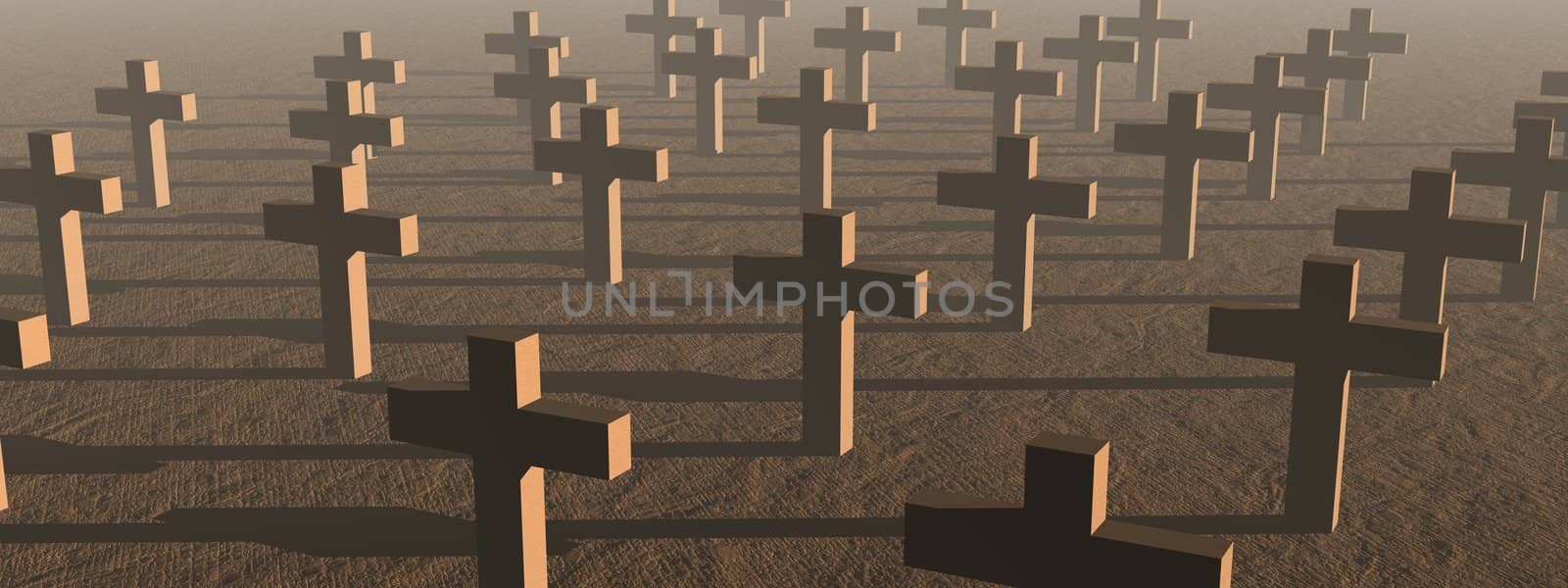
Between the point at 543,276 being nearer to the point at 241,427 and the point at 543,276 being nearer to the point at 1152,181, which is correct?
the point at 241,427

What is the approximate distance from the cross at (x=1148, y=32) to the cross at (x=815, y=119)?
9049mm

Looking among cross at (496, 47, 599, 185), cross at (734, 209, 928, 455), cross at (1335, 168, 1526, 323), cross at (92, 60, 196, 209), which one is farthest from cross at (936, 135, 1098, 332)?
cross at (92, 60, 196, 209)

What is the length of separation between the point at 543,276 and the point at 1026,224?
12.8 feet

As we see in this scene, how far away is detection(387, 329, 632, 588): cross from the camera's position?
5.18 meters

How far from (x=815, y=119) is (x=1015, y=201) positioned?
419 centimetres

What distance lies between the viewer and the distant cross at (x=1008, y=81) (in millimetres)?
16172

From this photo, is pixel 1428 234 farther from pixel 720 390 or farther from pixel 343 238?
pixel 343 238

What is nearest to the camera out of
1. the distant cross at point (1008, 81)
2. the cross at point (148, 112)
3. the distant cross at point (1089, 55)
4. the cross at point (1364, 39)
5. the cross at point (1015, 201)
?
the cross at point (1015, 201)

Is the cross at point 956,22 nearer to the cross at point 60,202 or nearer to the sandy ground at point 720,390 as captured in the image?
the sandy ground at point 720,390

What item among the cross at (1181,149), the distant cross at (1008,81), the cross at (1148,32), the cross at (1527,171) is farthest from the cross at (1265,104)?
the cross at (1148,32)

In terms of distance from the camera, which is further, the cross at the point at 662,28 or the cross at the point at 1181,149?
the cross at the point at 662,28

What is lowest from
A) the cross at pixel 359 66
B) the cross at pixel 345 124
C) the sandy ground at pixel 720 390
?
the sandy ground at pixel 720 390

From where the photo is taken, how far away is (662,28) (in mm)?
23188

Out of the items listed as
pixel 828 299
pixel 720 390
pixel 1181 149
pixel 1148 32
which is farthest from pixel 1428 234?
pixel 1148 32
